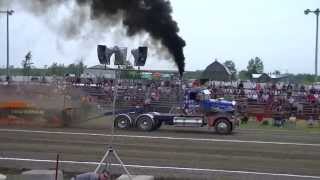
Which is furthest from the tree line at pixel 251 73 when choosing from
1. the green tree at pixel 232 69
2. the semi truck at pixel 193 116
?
the semi truck at pixel 193 116

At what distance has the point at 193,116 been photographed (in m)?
25.7

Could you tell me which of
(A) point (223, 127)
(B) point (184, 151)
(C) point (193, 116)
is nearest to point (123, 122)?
(C) point (193, 116)

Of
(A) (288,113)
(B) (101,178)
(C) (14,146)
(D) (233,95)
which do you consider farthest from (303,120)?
(B) (101,178)

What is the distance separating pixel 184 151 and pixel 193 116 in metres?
7.63

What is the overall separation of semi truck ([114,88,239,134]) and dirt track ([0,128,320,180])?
0.92 m

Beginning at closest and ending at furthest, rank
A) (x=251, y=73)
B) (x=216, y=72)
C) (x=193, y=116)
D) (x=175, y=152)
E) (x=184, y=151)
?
(x=175, y=152), (x=184, y=151), (x=193, y=116), (x=216, y=72), (x=251, y=73)

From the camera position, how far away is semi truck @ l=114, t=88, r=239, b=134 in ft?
83.7

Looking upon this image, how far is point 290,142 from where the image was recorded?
22016mm

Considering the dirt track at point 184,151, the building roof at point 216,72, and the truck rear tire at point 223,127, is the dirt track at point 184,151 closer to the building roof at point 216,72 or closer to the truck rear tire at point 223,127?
the truck rear tire at point 223,127

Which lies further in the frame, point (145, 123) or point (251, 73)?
point (251, 73)

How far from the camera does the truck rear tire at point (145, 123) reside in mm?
25700

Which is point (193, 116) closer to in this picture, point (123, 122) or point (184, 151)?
point (123, 122)

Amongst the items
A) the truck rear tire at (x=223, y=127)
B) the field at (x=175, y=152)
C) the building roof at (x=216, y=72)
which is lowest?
the field at (x=175, y=152)

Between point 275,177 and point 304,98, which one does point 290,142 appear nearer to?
point 275,177
